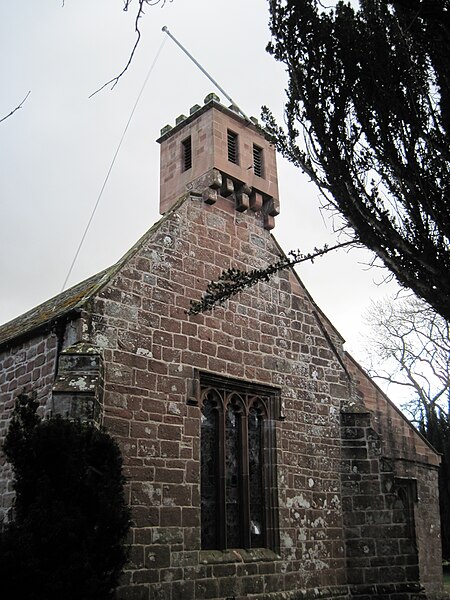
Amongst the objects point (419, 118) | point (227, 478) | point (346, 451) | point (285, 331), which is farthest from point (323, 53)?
point (346, 451)

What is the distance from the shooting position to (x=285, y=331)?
12.3m

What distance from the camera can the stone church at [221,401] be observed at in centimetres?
918

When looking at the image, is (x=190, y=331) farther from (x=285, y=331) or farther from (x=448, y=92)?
(x=448, y=92)

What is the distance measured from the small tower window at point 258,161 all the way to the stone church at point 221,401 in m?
0.04

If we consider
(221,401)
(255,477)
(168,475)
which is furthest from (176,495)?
(255,477)

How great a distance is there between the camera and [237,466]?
35.4ft

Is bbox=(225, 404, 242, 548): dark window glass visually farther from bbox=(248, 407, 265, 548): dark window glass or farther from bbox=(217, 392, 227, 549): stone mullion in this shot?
bbox=(248, 407, 265, 548): dark window glass

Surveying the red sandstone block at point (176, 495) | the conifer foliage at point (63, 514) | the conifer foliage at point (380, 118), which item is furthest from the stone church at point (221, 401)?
the conifer foliage at point (380, 118)

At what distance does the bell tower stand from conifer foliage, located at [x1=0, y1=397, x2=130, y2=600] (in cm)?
601

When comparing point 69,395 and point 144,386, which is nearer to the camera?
point 69,395

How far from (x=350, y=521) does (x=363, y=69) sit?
7.97 metres

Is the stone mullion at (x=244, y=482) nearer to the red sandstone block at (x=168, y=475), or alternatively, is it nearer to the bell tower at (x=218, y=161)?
the red sandstone block at (x=168, y=475)

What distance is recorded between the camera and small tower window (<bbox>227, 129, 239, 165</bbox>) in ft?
42.2

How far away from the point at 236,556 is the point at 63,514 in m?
4.22
